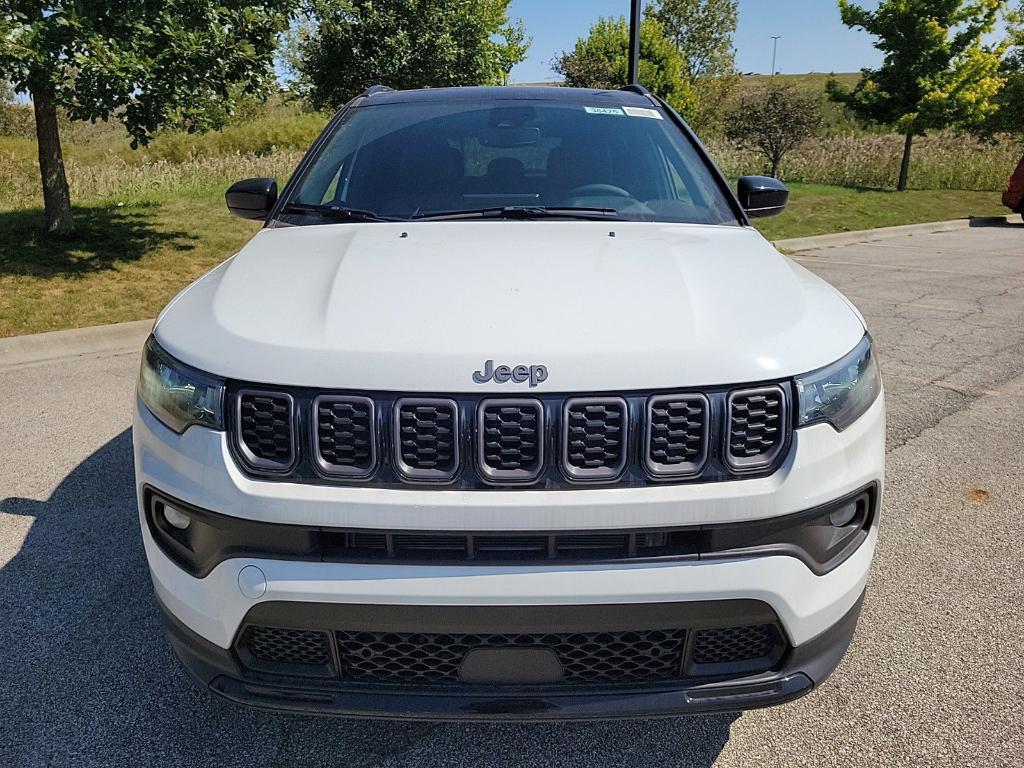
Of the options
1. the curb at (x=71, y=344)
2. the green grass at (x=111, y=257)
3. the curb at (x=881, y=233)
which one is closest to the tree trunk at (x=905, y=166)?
the curb at (x=881, y=233)

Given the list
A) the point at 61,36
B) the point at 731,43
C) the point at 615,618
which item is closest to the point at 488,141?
the point at 615,618

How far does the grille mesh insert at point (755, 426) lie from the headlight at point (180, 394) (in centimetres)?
112

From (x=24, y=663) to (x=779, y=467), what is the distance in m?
2.38

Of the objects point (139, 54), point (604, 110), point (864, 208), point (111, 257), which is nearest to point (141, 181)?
point (111, 257)

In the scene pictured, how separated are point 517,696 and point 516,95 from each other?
2.66m

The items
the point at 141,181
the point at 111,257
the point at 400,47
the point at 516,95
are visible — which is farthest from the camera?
the point at 400,47

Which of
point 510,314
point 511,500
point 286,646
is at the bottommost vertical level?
point 286,646

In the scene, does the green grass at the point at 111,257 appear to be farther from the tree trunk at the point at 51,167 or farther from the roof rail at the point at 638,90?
the roof rail at the point at 638,90

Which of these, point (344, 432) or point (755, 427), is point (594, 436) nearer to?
point (755, 427)

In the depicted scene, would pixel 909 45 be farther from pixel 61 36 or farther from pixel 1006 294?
pixel 61 36

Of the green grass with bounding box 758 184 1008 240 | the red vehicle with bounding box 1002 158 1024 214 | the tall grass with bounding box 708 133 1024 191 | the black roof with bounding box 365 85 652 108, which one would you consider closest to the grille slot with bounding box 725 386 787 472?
the black roof with bounding box 365 85 652 108

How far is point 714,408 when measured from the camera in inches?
67.8

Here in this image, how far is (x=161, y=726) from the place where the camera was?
2238 millimetres

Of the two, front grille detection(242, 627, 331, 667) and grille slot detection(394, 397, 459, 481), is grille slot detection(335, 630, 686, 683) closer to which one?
front grille detection(242, 627, 331, 667)
